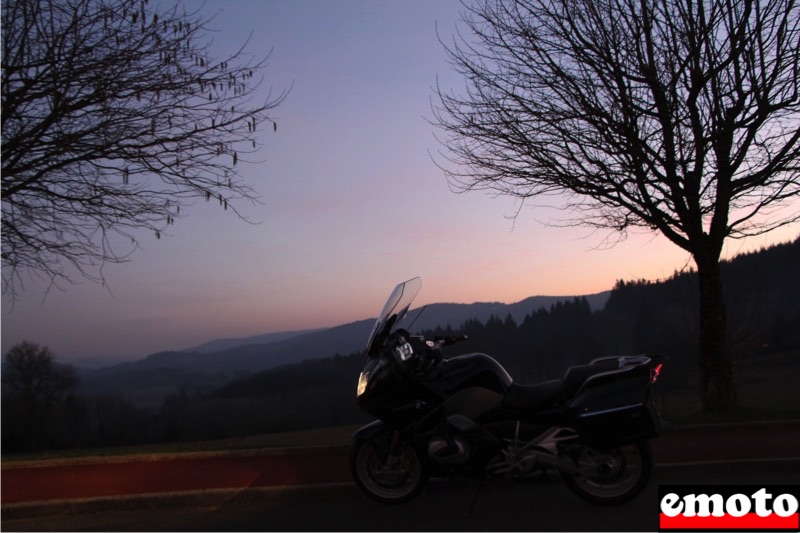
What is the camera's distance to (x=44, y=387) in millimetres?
17188

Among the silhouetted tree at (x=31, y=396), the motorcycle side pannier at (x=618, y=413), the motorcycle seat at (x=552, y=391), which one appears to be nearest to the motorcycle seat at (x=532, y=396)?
the motorcycle seat at (x=552, y=391)

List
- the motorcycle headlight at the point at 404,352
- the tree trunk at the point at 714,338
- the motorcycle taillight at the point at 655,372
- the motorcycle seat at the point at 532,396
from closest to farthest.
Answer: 1. the motorcycle taillight at the point at 655,372
2. the motorcycle seat at the point at 532,396
3. the motorcycle headlight at the point at 404,352
4. the tree trunk at the point at 714,338

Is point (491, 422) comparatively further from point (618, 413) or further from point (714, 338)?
point (714, 338)

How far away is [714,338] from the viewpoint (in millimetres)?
10195

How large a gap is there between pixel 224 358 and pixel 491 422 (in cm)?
4236

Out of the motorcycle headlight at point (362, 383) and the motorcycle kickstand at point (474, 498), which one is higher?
the motorcycle headlight at point (362, 383)

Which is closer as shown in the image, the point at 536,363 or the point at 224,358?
the point at 536,363

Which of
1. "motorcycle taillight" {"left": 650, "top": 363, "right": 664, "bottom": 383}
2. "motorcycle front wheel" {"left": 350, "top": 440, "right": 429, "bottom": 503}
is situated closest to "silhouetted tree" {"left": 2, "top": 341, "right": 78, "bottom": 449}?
"motorcycle front wheel" {"left": 350, "top": 440, "right": 429, "bottom": 503}

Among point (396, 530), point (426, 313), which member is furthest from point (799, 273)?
point (396, 530)

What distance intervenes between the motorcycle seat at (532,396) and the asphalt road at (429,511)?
86 centimetres

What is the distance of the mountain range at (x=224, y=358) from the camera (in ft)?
64.7

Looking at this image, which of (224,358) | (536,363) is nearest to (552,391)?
(536,363)

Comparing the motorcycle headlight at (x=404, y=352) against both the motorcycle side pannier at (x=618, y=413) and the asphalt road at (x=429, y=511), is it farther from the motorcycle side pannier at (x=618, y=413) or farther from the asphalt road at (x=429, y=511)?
the motorcycle side pannier at (x=618, y=413)

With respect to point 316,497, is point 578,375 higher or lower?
higher
